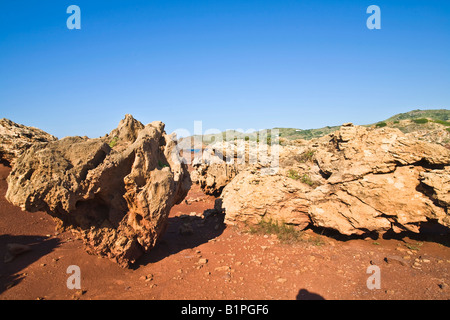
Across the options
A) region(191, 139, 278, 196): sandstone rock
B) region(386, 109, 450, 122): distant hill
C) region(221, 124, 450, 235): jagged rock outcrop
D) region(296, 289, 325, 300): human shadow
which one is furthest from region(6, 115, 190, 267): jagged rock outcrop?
region(386, 109, 450, 122): distant hill

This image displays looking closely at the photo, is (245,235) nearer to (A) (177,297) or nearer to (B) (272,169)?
(B) (272,169)

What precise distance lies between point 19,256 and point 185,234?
476cm

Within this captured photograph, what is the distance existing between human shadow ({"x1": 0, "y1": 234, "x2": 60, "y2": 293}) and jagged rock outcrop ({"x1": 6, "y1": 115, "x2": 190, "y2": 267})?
1455 millimetres

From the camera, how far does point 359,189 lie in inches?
307

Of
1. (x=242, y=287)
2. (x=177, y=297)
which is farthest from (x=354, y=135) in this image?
(x=177, y=297)

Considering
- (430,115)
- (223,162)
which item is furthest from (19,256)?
(430,115)

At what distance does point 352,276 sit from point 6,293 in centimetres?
778

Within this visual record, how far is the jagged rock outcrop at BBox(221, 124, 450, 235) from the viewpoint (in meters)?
7.07

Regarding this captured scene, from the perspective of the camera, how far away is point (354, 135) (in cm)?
915

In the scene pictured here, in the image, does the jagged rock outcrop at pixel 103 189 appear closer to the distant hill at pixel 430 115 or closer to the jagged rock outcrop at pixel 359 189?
the jagged rock outcrop at pixel 359 189

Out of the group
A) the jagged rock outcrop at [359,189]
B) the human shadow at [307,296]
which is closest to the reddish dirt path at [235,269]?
the human shadow at [307,296]

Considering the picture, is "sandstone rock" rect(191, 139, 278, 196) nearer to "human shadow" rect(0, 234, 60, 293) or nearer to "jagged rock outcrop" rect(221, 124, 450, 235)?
"jagged rock outcrop" rect(221, 124, 450, 235)

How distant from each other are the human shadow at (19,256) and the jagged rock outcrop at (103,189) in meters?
1.46

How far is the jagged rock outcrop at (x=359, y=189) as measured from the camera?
707 centimetres
